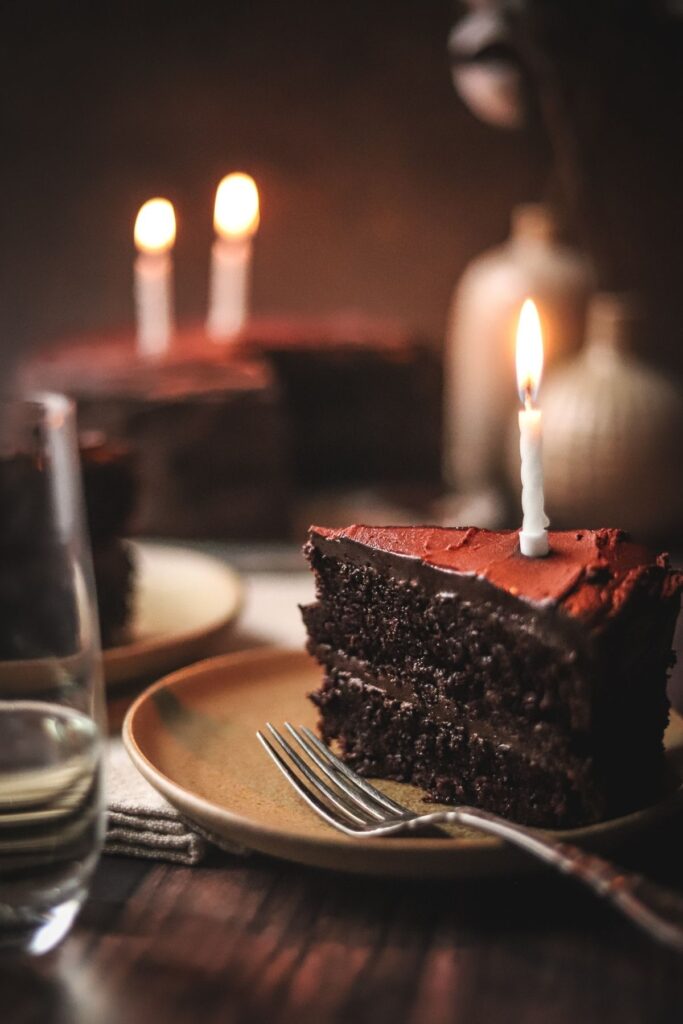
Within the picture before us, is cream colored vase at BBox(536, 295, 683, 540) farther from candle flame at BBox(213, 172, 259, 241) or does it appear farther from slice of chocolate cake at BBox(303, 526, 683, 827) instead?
slice of chocolate cake at BBox(303, 526, 683, 827)

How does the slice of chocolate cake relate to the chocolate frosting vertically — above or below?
below

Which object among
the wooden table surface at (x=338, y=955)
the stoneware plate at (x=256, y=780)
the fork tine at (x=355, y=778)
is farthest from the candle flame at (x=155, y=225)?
the wooden table surface at (x=338, y=955)

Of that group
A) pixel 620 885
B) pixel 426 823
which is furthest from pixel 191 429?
pixel 620 885

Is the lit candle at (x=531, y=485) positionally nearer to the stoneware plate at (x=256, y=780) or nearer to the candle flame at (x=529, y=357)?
the candle flame at (x=529, y=357)

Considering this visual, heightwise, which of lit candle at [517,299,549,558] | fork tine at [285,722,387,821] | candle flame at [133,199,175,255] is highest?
candle flame at [133,199,175,255]

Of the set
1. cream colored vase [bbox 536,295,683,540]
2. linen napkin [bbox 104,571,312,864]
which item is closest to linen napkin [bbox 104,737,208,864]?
linen napkin [bbox 104,571,312,864]

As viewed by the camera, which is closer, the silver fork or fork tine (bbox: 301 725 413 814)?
the silver fork

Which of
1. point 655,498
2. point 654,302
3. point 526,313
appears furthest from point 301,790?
point 654,302
